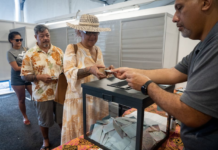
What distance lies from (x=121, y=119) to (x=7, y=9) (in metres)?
5.48

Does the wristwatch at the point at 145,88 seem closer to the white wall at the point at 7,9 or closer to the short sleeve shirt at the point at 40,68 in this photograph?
the short sleeve shirt at the point at 40,68

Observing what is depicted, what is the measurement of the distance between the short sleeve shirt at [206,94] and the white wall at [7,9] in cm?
563

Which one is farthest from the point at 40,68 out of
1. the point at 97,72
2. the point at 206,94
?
the point at 206,94

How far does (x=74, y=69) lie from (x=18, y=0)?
17.0ft

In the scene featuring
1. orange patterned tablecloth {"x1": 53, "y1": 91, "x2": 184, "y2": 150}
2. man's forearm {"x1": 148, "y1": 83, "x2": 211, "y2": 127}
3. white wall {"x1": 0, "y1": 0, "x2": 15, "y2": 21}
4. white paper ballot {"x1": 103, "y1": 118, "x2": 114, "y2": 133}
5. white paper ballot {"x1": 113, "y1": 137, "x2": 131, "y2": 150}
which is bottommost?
orange patterned tablecloth {"x1": 53, "y1": 91, "x2": 184, "y2": 150}

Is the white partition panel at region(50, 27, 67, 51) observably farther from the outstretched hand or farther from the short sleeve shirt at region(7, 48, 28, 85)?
the outstretched hand

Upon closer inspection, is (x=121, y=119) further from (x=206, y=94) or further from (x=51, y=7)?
(x=51, y=7)

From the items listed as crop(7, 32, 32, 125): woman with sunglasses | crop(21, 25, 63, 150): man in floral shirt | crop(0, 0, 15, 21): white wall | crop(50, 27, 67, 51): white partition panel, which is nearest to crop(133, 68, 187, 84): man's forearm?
crop(21, 25, 63, 150): man in floral shirt

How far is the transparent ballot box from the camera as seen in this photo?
61 centimetres

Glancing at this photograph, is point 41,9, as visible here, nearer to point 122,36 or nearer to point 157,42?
point 122,36

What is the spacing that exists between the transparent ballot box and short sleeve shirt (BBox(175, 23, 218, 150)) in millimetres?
176

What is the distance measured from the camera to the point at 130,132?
0.70m

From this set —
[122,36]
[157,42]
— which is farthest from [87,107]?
[122,36]

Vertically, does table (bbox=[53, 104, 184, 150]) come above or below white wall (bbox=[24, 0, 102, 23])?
below
